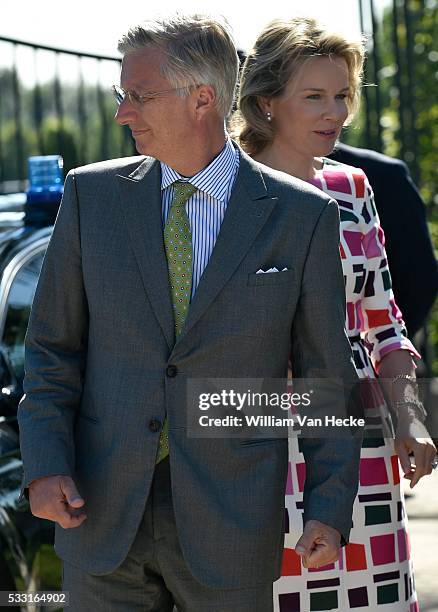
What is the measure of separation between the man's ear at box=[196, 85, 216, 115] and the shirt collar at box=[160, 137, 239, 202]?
0.11m

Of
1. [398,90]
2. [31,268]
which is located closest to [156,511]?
[31,268]

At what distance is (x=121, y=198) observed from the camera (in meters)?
2.63

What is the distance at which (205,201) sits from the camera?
2672 millimetres

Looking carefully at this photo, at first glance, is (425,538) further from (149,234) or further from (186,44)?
(186,44)

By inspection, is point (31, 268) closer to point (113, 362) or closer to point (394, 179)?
point (394, 179)

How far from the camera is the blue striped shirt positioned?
262 cm

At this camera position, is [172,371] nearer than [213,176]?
Yes

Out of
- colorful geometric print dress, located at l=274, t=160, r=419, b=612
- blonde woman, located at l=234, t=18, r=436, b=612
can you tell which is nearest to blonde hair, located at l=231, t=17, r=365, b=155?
blonde woman, located at l=234, t=18, r=436, b=612

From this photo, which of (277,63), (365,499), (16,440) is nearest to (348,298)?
(365,499)

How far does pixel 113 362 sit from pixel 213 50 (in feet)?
2.20

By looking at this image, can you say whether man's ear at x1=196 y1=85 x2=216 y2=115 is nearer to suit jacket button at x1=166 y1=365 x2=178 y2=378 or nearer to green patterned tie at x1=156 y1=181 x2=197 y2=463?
green patterned tie at x1=156 y1=181 x2=197 y2=463

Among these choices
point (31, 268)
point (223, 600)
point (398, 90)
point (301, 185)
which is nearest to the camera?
point (223, 600)

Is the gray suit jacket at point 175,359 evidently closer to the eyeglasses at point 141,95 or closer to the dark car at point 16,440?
the eyeglasses at point 141,95

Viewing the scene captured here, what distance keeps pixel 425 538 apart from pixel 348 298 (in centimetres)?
278
